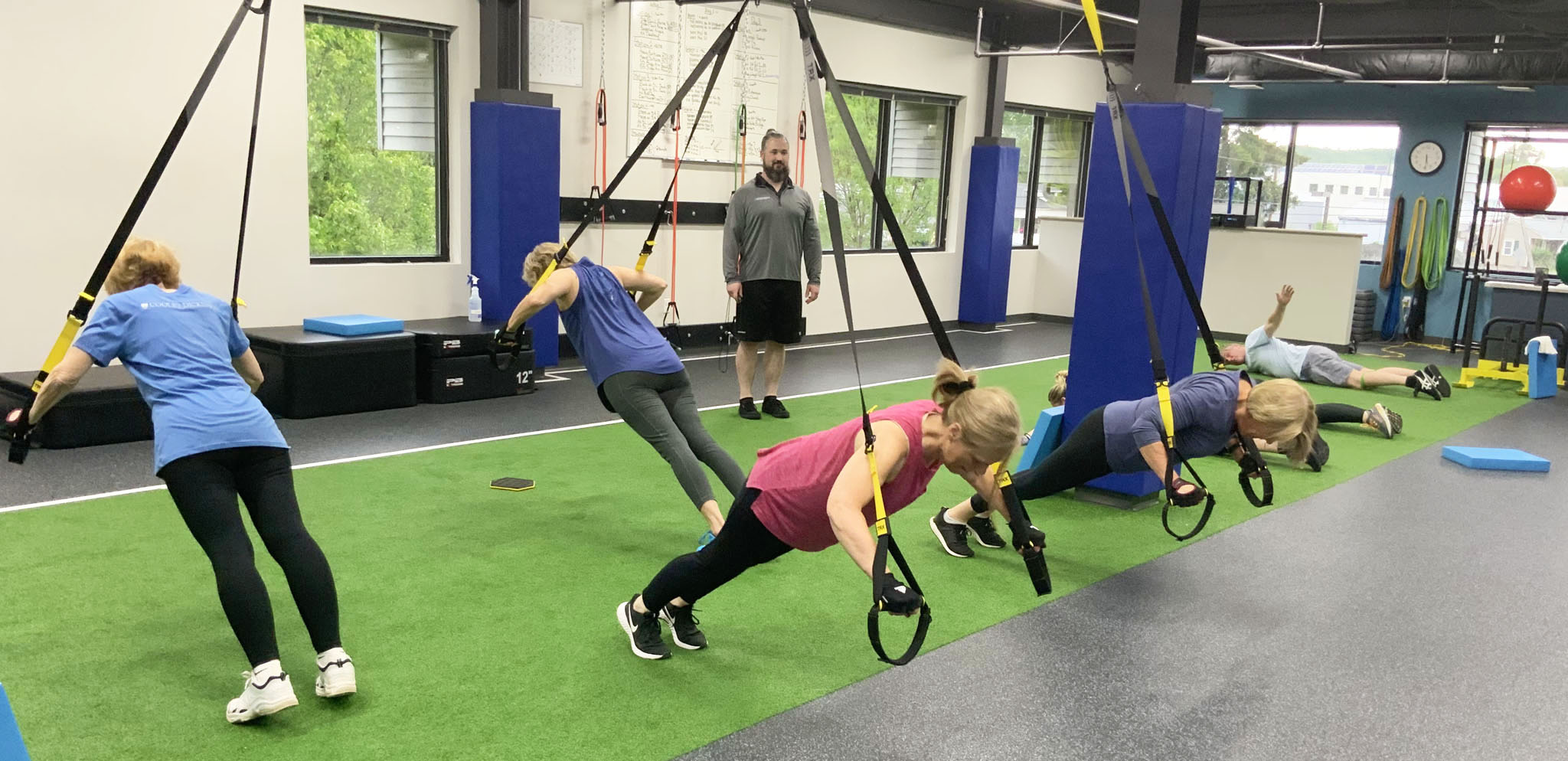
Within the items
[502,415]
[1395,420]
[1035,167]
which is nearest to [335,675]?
[502,415]

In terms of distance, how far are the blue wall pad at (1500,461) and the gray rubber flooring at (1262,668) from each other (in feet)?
4.52

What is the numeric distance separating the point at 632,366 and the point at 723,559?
48.8 inches

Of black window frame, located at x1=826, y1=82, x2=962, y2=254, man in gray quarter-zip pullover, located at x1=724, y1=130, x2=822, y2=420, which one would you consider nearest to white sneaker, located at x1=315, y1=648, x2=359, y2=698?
man in gray quarter-zip pullover, located at x1=724, y1=130, x2=822, y2=420

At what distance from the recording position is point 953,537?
4.43 metres

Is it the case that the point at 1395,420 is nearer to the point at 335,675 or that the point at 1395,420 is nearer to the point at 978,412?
the point at 978,412

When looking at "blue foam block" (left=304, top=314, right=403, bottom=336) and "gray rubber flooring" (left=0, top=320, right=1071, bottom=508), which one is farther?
"blue foam block" (left=304, top=314, right=403, bottom=336)

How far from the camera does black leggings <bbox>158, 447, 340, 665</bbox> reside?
2.74m

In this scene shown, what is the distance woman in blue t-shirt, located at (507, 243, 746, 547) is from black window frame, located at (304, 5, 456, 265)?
11.9 feet

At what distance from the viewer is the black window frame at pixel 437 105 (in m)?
6.96

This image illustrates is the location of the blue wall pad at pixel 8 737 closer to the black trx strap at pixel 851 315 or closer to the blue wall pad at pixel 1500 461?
the black trx strap at pixel 851 315

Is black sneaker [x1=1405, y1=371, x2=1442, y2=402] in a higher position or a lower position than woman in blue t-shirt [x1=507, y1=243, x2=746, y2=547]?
lower

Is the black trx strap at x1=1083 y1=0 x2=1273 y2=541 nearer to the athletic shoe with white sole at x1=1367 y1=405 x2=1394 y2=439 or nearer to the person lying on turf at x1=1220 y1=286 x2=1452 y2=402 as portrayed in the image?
the athletic shoe with white sole at x1=1367 y1=405 x2=1394 y2=439

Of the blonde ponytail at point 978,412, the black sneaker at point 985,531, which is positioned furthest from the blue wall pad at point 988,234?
the blonde ponytail at point 978,412

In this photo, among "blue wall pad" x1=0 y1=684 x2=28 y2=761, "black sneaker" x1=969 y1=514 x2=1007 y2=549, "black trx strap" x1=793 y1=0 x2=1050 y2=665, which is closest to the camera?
"blue wall pad" x1=0 y1=684 x2=28 y2=761
